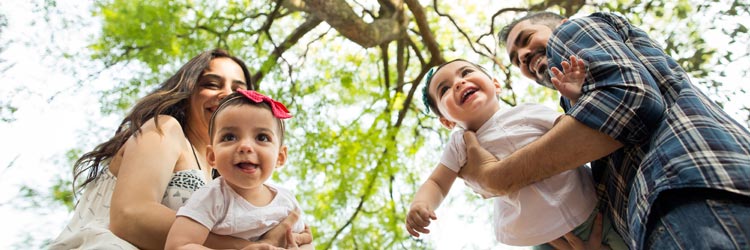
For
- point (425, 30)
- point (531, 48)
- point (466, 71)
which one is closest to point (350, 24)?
point (425, 30)

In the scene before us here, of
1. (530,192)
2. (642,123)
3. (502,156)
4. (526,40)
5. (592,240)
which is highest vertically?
(526,40)

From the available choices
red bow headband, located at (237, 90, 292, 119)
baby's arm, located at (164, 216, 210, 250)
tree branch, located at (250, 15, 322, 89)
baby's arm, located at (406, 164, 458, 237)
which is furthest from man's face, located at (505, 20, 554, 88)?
tree branch, located at (250, 15, 322, 89)

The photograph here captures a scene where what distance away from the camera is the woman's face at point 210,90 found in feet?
8.34

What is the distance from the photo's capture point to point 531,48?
225 centimetres

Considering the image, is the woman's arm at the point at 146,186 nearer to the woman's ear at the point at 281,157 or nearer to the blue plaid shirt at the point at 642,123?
the woman's ear at the point at 281,157

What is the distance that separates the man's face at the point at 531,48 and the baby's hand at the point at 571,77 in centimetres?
Result: 35

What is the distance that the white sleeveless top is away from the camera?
185 cm

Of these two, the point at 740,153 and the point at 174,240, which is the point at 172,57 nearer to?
the point at 174,240

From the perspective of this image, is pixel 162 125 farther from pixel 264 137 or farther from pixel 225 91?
pixel 264 137

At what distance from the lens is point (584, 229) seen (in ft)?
6.49

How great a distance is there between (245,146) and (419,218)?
2.23 feet

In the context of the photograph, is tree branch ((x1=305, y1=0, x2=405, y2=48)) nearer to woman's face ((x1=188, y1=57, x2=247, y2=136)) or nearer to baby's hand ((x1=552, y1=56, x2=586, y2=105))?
woman's face ((x1=188, y1=57, x2=247, y2=136))

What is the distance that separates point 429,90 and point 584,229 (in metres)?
0.91

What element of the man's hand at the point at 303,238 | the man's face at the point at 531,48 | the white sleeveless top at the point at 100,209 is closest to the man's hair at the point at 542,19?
the man's face at the point at 531,48
